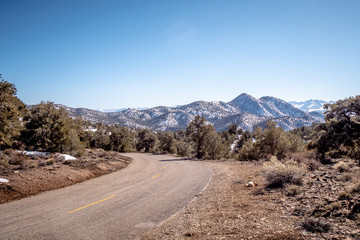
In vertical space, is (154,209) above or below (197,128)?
below

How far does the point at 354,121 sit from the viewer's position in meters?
11.6

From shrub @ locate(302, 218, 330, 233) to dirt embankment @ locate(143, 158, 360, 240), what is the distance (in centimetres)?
2

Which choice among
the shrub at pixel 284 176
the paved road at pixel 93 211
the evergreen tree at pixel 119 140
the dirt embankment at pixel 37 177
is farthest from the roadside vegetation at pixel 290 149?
the evergreen tree at pixel 119 140

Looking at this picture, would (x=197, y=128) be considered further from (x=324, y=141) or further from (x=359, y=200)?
(x=359, y=200)

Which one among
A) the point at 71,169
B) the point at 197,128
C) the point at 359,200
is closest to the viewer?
the point at 359,200

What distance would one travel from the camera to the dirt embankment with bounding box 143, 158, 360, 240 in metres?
4.80

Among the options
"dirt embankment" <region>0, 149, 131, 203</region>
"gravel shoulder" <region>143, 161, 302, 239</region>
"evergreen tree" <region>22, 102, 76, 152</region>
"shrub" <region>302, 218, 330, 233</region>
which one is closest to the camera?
"shrub" <region>302, 218, 330, 233</region>

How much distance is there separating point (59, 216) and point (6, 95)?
1069 centimetres

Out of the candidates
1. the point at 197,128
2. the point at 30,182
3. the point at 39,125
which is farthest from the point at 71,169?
the point at 197,128

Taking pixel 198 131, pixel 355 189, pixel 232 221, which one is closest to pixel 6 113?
pixel 232 221

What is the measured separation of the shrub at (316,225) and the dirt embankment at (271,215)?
23 mm

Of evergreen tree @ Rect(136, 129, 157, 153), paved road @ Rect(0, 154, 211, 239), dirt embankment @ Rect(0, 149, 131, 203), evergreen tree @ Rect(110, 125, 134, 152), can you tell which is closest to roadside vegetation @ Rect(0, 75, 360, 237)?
dirt embankment @ Rect(0, 149, 131, 203)

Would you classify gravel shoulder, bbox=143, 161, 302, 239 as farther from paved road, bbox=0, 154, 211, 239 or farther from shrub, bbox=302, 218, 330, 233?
paved road, bbox=0, 154, 211, 239

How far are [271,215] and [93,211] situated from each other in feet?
21.9
